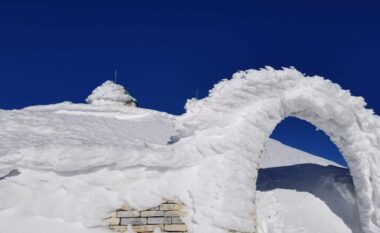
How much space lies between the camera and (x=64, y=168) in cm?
545

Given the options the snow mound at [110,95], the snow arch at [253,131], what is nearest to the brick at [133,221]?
the snow arch at [253,131]

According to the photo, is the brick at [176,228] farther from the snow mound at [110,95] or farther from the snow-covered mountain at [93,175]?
the snow mound at [110,95]

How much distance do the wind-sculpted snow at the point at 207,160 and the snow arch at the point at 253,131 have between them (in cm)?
1

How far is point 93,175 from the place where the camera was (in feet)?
18.2

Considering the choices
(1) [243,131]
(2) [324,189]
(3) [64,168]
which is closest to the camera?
(3) [64,168]

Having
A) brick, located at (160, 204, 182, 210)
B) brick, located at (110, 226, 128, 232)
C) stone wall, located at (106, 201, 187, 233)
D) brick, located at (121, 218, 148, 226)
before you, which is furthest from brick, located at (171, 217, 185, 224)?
brick, located at (110, 226, 128, 232)

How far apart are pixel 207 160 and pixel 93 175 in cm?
140

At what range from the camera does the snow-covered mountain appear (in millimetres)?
5246

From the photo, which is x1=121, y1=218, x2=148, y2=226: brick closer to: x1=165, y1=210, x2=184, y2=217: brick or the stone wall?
the stone wall

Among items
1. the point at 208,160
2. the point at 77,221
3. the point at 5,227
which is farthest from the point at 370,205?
the point at 5,227

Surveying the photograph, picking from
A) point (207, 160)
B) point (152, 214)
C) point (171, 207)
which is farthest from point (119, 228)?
point (207, 160)

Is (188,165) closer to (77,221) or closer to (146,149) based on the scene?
(146,149)

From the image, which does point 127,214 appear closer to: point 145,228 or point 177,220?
point 145,228

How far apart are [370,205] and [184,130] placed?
3.16 metres
